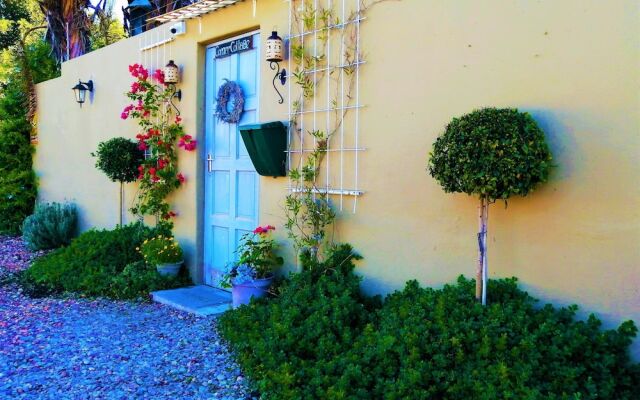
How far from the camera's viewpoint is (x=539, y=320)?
10.3 ft

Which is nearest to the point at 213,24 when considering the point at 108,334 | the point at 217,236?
the point at 217,236

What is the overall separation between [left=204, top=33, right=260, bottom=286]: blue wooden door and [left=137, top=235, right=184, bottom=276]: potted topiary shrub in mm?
309

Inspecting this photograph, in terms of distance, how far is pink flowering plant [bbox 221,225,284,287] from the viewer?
4980mm

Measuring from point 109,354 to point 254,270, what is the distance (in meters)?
1.39

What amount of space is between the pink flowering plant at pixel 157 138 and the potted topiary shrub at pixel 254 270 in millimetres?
1705

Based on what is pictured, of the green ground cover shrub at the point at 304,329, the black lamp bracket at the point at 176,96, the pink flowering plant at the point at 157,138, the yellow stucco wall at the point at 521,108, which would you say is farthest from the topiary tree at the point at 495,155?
the black lamp bracket at the point at 176,96

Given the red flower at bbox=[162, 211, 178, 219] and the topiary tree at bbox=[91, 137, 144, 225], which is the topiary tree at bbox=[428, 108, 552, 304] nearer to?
the red flower at bbox=[162, 211, 178, 219]

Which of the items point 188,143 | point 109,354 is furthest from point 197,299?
point 188,143

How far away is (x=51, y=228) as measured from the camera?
8406mm

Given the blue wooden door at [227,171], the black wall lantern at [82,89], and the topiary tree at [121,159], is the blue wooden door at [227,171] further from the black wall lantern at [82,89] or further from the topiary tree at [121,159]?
the black wall lantern at [82,89]

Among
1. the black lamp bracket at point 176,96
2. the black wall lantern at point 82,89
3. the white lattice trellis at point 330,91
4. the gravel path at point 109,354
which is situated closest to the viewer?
the gravel path at point 109,354

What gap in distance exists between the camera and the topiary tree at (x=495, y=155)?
10.1 feet

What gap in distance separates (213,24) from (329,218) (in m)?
2.64

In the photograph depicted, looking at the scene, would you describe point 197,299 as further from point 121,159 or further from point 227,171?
point 121,159
